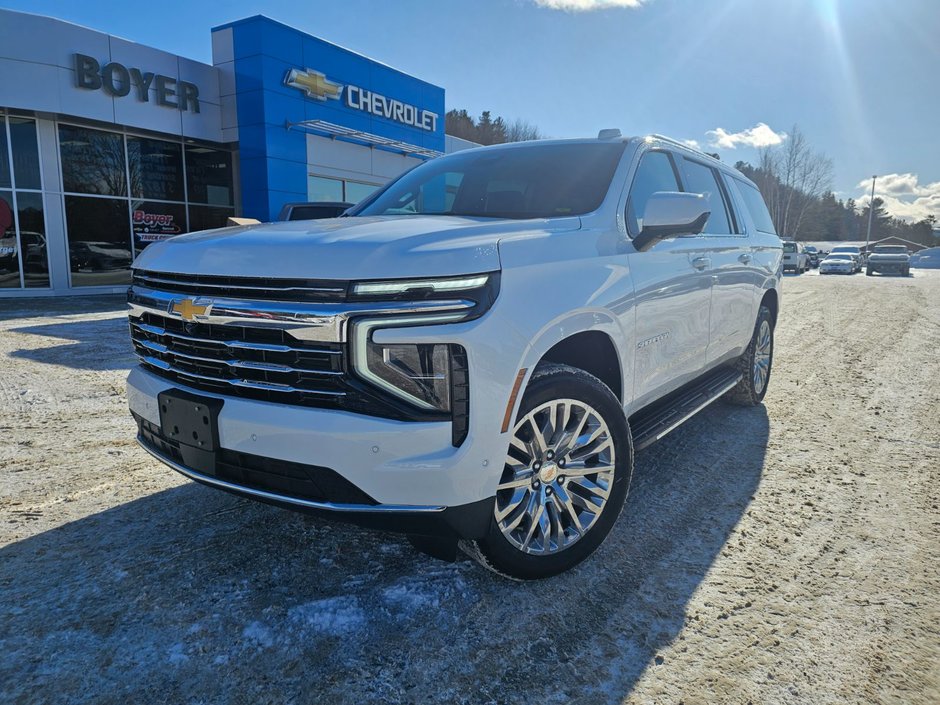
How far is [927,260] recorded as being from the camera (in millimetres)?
56625

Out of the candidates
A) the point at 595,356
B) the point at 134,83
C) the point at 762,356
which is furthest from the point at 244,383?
the point at 134,83

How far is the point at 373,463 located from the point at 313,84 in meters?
18.0

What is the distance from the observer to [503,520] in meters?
2.40

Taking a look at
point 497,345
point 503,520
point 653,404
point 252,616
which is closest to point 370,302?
point 497,345

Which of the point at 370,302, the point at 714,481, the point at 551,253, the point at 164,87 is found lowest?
the point at 714,481

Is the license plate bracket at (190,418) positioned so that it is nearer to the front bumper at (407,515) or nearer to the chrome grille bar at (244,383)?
the chrome grille bar at (244,383)

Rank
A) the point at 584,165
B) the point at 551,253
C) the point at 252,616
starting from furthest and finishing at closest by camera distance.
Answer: the point at 584,165, the point at 551,253, the point at 252,616

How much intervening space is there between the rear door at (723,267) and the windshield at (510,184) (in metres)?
1.02

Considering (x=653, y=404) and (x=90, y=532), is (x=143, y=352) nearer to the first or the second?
(x=90, y=532)

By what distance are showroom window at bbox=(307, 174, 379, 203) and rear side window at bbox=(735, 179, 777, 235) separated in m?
13.5

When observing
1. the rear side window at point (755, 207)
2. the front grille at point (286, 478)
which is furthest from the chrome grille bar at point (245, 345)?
the rear side window at point (755, 207)

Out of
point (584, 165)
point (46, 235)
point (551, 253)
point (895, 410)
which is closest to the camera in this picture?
point (551, 253)

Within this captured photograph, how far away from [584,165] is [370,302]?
6.01ft

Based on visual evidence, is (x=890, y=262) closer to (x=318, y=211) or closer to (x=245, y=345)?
(x=318, y=211)
